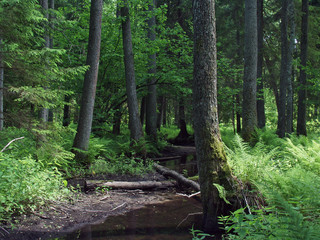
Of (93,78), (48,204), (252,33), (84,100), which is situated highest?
(252,33)

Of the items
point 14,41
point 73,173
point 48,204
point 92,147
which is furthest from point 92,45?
point 48,204

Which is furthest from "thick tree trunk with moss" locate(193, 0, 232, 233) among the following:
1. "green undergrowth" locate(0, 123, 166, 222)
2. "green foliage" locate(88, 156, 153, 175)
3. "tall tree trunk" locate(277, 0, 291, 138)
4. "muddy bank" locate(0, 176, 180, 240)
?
"tall tree trunk" locate(277, 0, 291, 138)

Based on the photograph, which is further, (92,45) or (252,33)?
(252,33)

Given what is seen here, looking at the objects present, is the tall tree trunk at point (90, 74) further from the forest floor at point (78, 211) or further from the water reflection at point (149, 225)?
the water reflection at point (149, 225)

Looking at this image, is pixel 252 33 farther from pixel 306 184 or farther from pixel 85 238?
pixel 85 238

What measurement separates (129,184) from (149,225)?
8.95 ft

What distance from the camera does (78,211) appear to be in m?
6.00

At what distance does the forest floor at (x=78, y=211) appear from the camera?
186 inches

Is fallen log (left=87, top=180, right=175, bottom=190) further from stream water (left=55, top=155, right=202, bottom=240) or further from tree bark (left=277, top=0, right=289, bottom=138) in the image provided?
tree bark (left=277, top=0, right=289, bottom=138)

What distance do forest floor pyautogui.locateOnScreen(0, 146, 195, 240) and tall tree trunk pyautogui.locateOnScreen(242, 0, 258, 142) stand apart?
4065 millimetres

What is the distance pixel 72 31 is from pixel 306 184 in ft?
41.9

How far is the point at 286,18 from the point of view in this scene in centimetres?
1380

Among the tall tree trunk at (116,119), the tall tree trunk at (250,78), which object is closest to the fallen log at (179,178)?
the tall tree trunk at (250,78)

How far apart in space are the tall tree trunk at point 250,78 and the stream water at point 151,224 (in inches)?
179
